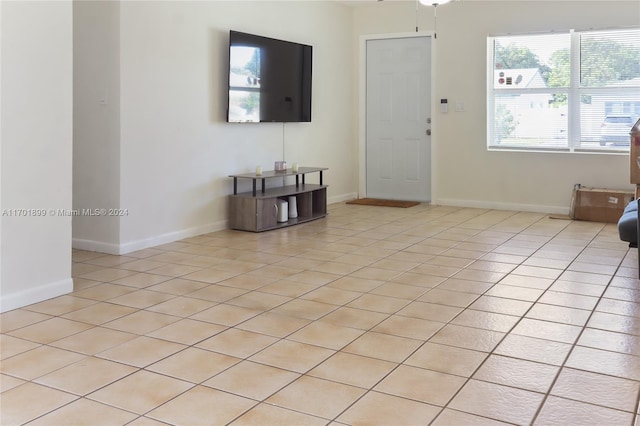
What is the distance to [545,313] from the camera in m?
3.47

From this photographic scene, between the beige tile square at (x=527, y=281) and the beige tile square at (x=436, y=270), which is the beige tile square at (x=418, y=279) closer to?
the beige tile square at (x=436, y=270)

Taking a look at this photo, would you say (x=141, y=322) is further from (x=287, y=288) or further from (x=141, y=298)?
(x=287, y=288)

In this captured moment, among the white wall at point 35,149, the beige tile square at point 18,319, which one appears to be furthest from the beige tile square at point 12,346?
the white wall at point 35,149

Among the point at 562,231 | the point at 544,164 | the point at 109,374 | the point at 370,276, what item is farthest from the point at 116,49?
the point at 544,164

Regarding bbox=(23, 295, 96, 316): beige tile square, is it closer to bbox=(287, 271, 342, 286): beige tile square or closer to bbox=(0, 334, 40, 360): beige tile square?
bbox=(0, 334, 40, 360): beige tile square

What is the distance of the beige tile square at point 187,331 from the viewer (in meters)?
3.07

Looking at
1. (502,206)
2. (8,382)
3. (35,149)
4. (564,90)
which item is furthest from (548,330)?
(564,90)

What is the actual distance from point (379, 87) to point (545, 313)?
5035 mm

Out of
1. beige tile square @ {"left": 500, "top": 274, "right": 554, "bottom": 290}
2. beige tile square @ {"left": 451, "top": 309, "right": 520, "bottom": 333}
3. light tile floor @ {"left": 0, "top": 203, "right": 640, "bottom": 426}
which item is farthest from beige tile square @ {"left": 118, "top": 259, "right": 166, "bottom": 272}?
beige tile square @ {"left": 500, "top": 274, "right": 554, "bottom": 290}

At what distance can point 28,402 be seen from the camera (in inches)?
93.7

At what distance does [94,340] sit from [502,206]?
5335 mm

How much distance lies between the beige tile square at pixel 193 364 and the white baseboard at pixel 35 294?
1231 millimetres

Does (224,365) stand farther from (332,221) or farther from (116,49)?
(332,221)

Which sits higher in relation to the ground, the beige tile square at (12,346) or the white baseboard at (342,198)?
the white baseboard at (342,198)
